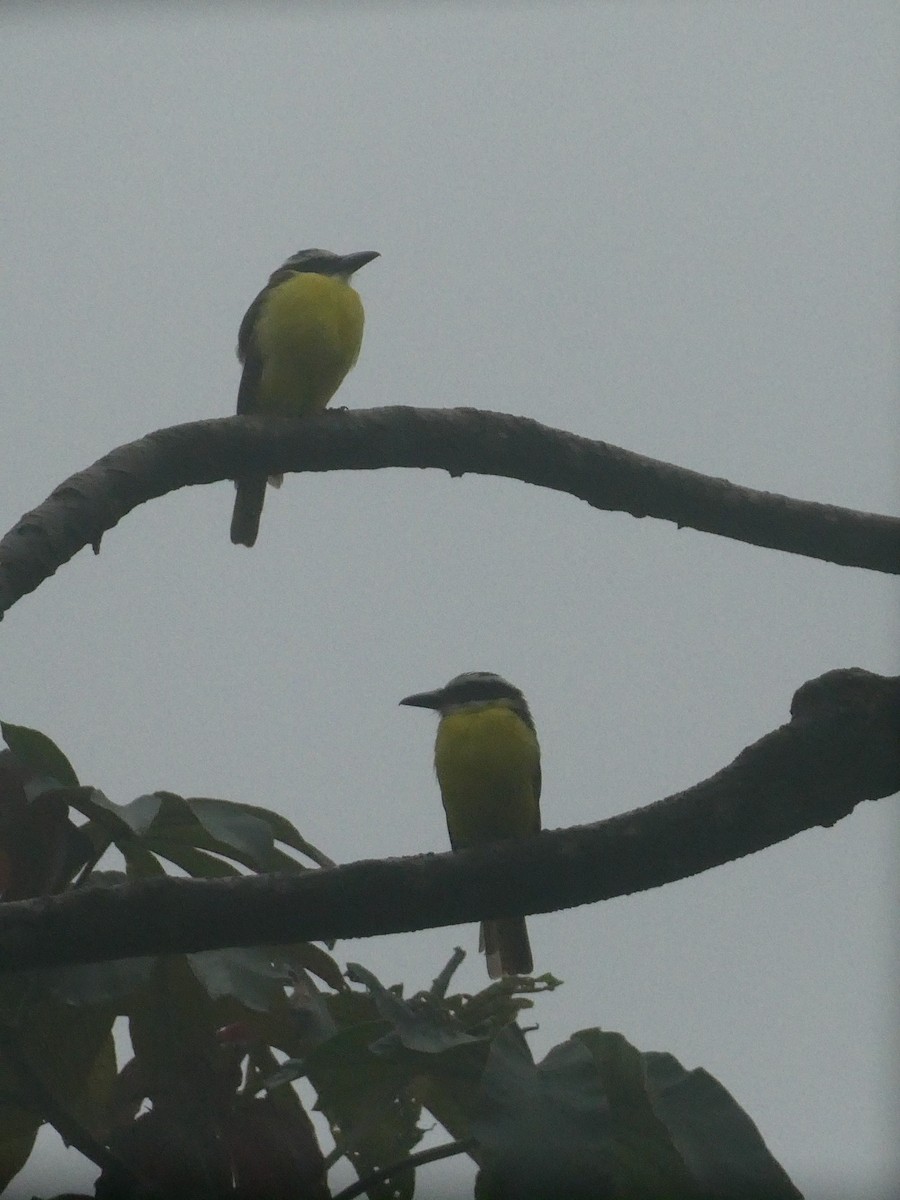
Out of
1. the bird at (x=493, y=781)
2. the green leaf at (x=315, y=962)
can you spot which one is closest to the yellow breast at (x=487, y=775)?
the bird at (x=493, y=781)

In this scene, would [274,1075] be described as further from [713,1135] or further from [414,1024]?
[713,1135]

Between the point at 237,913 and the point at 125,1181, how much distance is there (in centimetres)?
52

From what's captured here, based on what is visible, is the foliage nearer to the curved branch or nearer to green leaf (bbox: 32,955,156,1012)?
green leaf (bbox: 32,955,156,1012)

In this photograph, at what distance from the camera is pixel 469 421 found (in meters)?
4.21

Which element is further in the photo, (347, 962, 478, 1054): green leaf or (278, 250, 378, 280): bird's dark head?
(278, 250, 378, 280): bird's dark head

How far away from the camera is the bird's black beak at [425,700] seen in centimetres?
565

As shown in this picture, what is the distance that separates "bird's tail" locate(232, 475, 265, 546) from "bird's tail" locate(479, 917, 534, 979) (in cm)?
286

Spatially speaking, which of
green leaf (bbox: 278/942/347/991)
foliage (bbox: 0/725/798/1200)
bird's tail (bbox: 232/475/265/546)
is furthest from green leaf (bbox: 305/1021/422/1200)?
bird's tail (bbox: 232/475/265/546)

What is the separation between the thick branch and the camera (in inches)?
114

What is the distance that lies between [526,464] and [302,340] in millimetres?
2877

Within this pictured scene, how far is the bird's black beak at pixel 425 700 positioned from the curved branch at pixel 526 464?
150 cm

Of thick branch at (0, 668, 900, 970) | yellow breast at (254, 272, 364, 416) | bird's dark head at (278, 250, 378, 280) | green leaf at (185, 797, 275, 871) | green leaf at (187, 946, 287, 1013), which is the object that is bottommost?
green leaf at (187, 946, 287, 1013)

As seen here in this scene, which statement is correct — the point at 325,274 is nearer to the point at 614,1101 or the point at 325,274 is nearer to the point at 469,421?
the point at 469,421

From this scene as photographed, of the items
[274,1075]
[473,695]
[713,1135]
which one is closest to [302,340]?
[473,695]
